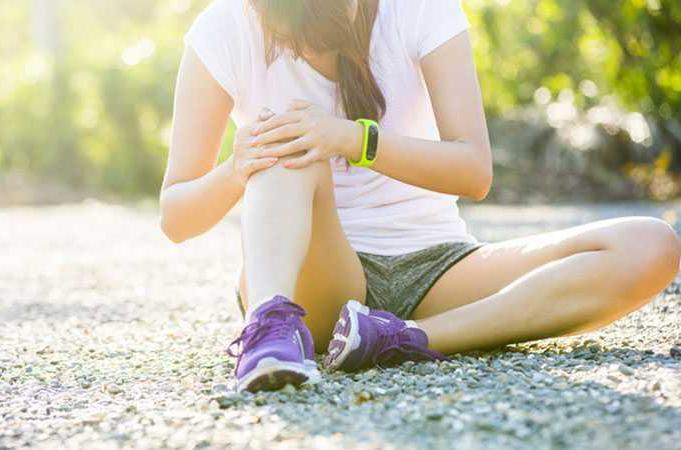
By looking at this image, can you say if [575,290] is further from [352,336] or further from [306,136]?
[306,136]

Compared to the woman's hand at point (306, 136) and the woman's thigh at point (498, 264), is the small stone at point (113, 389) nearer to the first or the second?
the woman's hand at point (306, 136)

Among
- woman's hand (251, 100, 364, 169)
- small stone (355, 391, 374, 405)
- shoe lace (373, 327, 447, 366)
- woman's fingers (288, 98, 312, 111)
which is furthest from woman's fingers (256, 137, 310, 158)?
small stone (355, 391, 374, 405)

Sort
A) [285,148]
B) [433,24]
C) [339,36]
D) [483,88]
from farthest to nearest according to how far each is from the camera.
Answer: [483,88] < [433,24] < [339,36] < [285,148]

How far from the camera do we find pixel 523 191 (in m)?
12.2

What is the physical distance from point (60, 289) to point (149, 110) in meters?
8.13

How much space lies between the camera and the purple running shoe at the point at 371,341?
8.34 ft

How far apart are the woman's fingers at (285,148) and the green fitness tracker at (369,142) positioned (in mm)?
155

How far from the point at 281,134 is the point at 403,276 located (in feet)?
2.00

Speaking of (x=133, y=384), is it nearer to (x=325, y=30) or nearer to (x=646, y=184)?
(x=325, y=30)

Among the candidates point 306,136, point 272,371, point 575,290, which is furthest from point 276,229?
point 575,290

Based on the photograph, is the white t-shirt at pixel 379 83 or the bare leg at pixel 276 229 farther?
the white t-shirt at pixel 379 83

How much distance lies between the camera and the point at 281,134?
2514 millimetres

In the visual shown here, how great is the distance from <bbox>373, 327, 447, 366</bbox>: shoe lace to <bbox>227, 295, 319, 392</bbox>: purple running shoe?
208 mm

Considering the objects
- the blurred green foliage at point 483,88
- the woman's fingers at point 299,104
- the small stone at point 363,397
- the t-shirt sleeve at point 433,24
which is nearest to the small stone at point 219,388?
the small stone at point 363,397
